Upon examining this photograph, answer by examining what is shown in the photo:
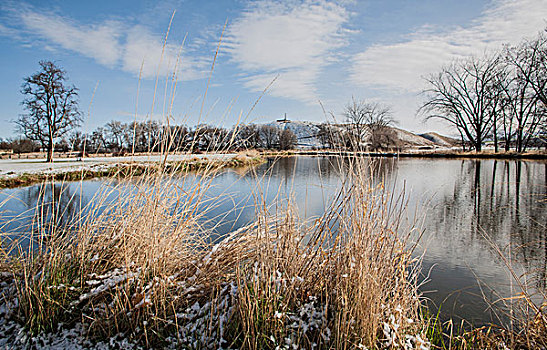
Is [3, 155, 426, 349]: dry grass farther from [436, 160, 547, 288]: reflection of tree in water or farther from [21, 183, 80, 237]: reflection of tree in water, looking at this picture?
[436, 160, 547, 288]: reflection of tree in water

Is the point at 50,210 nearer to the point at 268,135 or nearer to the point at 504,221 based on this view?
the point at 504,221

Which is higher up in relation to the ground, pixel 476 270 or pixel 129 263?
pixel 129 263

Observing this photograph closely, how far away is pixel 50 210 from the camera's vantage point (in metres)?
6.37

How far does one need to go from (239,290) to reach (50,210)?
656 centimetres

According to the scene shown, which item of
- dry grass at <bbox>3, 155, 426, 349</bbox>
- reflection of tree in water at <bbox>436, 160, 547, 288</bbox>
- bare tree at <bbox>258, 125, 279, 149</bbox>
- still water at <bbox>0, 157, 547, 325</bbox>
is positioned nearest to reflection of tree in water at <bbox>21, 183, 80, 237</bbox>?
still water at <bbox>0, 157, 547, 325</bbox>

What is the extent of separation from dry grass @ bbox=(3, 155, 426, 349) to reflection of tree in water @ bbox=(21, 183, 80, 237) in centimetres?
36

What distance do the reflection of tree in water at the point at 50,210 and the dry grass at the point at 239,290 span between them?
36 centimetres

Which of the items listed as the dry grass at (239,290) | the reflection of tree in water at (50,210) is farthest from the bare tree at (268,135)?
the dry grass at (239,290)

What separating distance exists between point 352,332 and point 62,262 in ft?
6.17

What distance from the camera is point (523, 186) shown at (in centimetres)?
964

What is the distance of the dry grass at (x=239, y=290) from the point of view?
1599 millimetres

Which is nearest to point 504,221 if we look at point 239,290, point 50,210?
point 239,290

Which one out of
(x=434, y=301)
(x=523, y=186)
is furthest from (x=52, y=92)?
(x=523, y=186)

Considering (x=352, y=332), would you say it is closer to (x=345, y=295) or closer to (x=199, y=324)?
(x=345, y=295)
